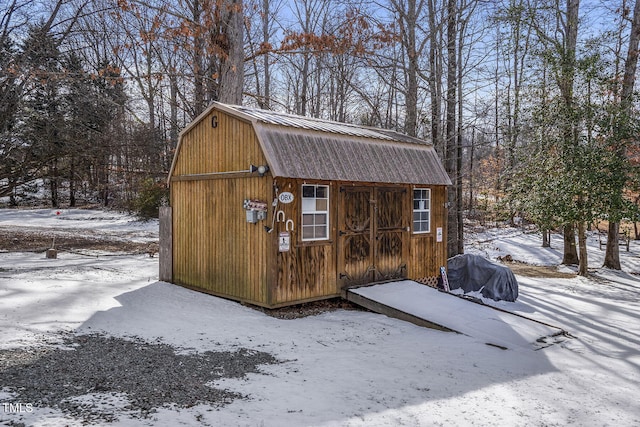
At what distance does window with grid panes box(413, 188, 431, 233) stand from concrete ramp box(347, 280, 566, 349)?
147 cm

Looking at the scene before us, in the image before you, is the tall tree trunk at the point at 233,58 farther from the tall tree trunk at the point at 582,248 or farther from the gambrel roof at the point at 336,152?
the tall tree trunk at the point at 582,248

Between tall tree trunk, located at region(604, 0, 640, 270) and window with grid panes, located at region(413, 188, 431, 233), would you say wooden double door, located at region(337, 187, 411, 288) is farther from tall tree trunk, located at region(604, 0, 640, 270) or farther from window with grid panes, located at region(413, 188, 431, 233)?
tall tree trunk, located at region(604, 0, 640, 270)

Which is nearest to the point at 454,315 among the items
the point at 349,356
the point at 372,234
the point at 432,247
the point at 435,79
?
the point at 372,234

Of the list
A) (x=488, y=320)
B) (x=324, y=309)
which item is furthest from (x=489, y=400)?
(x=324, y=309)

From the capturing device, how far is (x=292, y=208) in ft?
25.0

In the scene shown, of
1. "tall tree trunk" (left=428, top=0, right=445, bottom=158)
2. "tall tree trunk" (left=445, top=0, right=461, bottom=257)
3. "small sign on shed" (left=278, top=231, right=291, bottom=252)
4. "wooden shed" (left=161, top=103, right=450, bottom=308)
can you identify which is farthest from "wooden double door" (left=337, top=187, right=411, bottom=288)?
"tall tree trunk" (left=428, top=0, right=445, bottom=158)

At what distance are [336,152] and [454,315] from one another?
339 centimetres

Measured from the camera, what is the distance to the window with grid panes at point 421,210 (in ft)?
32.0

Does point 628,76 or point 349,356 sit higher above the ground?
point 628,76

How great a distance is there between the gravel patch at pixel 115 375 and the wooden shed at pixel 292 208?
7.67 feet

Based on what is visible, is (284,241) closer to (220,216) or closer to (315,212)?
(315,212)

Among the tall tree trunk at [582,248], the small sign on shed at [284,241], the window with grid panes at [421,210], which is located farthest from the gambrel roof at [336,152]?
the tall tree trunk at [582,248]

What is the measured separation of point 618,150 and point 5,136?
17041 mm

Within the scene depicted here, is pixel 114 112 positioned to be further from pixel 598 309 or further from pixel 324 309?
pixel 598 309
